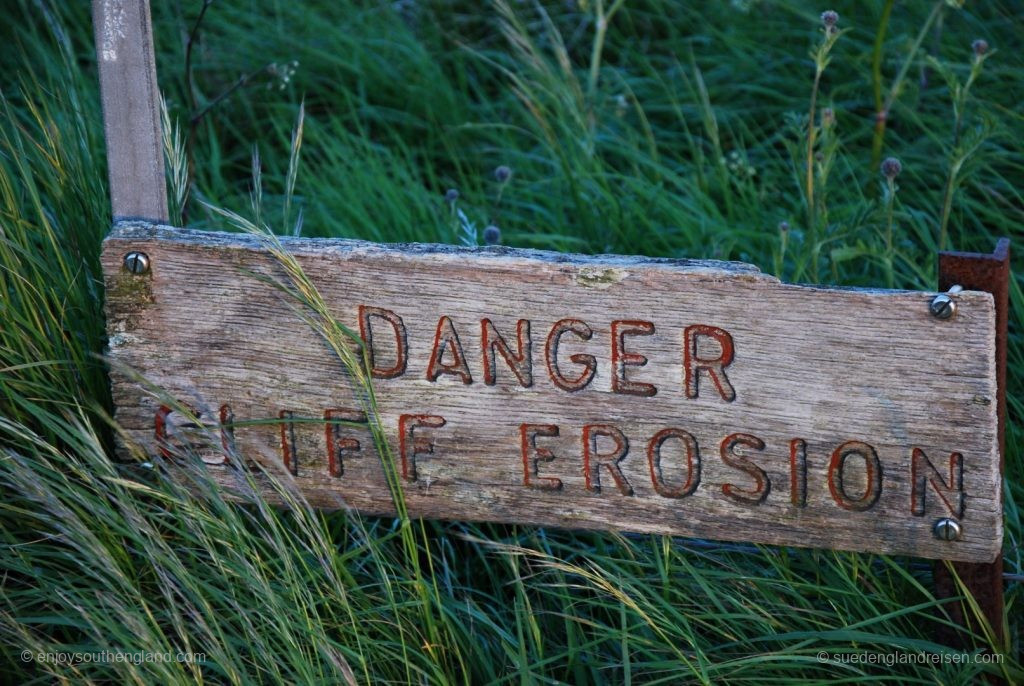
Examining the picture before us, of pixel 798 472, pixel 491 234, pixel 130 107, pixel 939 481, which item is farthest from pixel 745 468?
pixel 130 107

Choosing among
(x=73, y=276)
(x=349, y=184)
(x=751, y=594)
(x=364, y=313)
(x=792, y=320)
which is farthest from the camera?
(x=349, y=184)

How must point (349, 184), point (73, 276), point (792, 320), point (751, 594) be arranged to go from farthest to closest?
point (349, 184), point (73, 276), point (751, 594), point (792, 320)

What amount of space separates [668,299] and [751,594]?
2.04ft

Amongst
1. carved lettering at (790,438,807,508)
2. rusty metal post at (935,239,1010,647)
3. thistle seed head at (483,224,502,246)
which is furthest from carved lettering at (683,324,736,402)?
thistle seed head at (483,224,502,246)

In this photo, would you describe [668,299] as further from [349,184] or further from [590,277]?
[349,184]

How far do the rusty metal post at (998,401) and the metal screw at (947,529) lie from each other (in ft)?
0.34

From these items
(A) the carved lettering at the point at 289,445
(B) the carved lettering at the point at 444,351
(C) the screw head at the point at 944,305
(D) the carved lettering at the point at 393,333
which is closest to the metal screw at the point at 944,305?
(C) the screw head at the point at 944,305

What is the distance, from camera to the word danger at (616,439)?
1739 millimetres

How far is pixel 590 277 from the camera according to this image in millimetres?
1750

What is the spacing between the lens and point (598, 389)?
1794 mm

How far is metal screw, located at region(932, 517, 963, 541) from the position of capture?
5.66 feet

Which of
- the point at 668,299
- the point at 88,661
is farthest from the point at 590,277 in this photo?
the point at 88,661

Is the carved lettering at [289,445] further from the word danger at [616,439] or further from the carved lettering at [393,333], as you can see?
the carved lettering at [393,333]

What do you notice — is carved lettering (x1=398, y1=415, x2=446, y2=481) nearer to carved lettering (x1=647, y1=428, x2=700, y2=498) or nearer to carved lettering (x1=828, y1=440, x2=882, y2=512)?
carved lettering (x1=647, y1=428, x2=700, y2=498)
